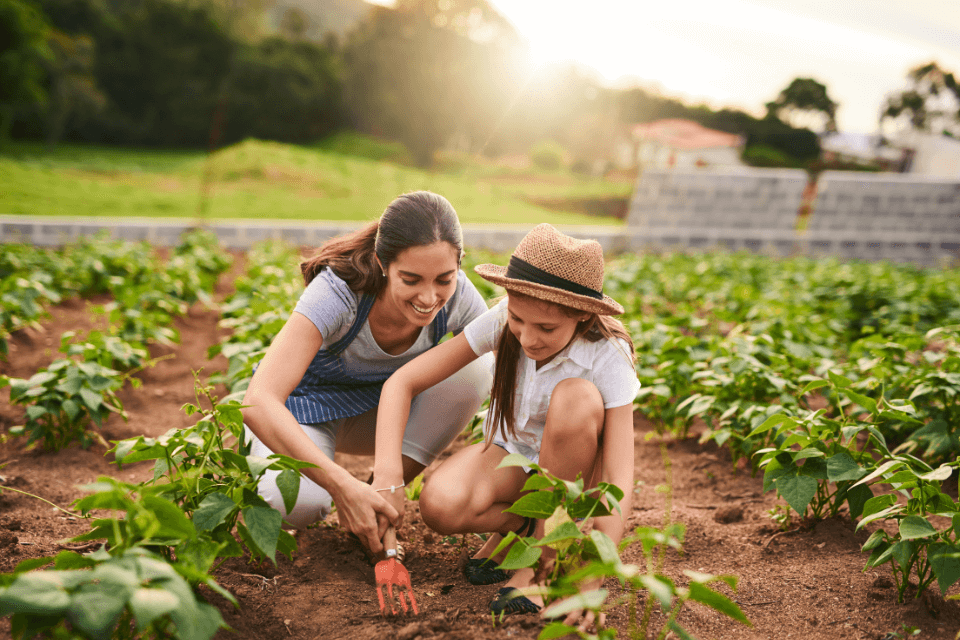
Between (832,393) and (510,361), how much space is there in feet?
3.16

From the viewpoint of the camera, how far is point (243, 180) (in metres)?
11.0

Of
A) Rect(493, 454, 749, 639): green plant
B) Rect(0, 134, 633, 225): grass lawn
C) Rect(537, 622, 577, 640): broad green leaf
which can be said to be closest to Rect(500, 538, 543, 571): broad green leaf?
Rect(493, 454, 749, 639): green plant

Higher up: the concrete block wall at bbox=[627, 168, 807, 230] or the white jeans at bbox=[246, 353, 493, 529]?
the concrete block wall at bbox=[627, 168, 807, 230]

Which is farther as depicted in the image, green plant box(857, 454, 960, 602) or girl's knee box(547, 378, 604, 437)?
girl's knee box(547, 378, 604, 437)

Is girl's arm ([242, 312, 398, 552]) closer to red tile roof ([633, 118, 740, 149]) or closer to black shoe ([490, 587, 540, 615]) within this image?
black shoe ([490, 587, 540, 615])

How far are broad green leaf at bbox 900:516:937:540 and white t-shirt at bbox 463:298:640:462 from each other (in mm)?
594

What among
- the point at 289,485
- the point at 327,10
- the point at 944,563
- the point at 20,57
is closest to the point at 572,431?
the point at 289,485

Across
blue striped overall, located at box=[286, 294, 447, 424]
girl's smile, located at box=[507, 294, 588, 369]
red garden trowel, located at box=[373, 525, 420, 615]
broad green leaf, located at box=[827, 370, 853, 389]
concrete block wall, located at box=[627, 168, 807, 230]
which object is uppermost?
concrete block wall, located at box=[627, 168, 807, 230]

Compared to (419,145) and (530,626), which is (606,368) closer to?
(530,626)

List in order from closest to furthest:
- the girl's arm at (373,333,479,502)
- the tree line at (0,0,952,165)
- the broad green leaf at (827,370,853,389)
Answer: the girl's arm at (373,333,479,502) → the broad green leaf at (827,370,853,389) → the tree line at (0,0,952,165)

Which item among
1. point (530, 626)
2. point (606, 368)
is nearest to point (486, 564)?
point (530, 626)

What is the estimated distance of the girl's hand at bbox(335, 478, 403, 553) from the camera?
1.51 meters

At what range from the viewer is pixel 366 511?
1.51 metres

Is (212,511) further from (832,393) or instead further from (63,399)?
(832,393)
